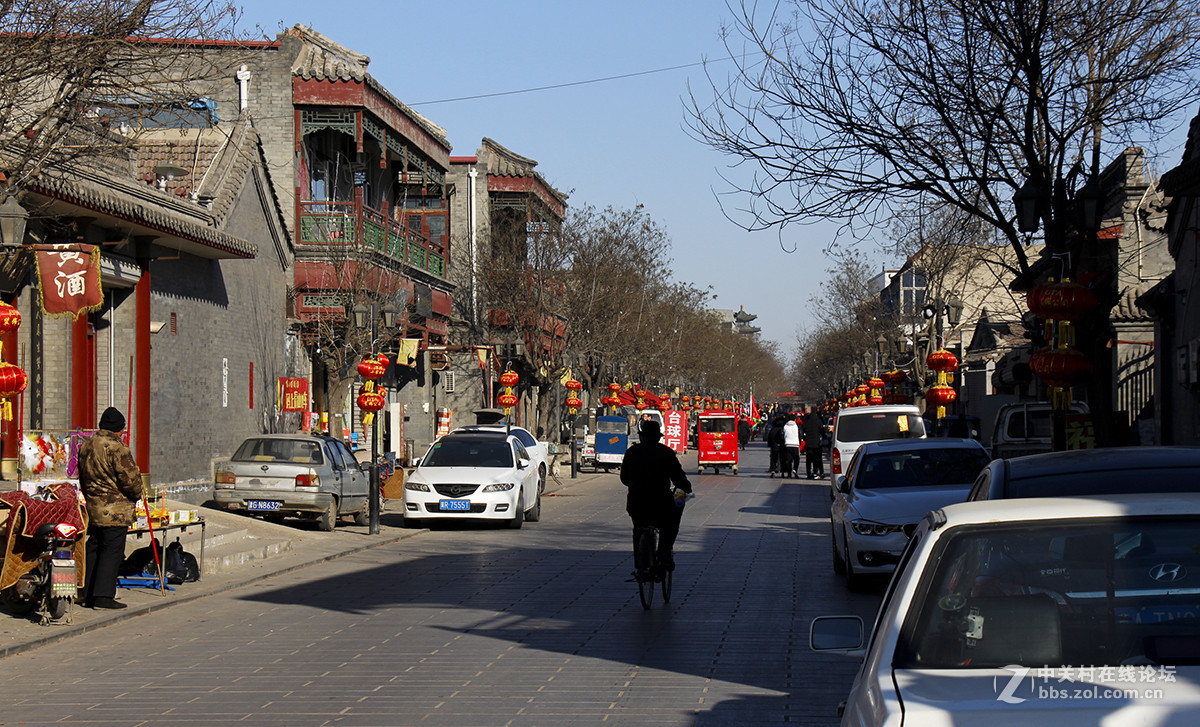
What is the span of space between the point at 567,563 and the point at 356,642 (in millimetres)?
6216

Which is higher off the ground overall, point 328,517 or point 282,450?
point 282,450

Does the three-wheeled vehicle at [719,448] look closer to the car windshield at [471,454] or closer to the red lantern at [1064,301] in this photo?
the car windshield at [471,454]

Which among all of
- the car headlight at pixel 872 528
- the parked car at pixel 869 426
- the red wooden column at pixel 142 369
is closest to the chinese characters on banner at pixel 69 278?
the red wooden column at pixel 142 369

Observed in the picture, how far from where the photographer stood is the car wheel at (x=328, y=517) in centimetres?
2056

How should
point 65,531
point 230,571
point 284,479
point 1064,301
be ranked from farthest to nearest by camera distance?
point 284,479 < point 230,571 < point 1064,301 < point 65,531

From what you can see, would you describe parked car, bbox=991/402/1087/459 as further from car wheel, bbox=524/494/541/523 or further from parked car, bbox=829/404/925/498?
car wheel, bbox=524/494/541/523

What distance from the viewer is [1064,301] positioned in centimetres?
1337

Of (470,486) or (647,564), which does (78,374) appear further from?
(647,564)

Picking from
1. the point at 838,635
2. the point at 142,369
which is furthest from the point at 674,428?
the point at 838,635

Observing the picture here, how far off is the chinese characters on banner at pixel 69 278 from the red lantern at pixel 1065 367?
1075cm

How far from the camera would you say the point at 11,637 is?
34.0 feet

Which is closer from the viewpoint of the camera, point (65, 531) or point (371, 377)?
point (65, 531)

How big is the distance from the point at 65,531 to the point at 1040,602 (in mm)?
9485

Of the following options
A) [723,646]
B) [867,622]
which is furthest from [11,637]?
[867,622]
